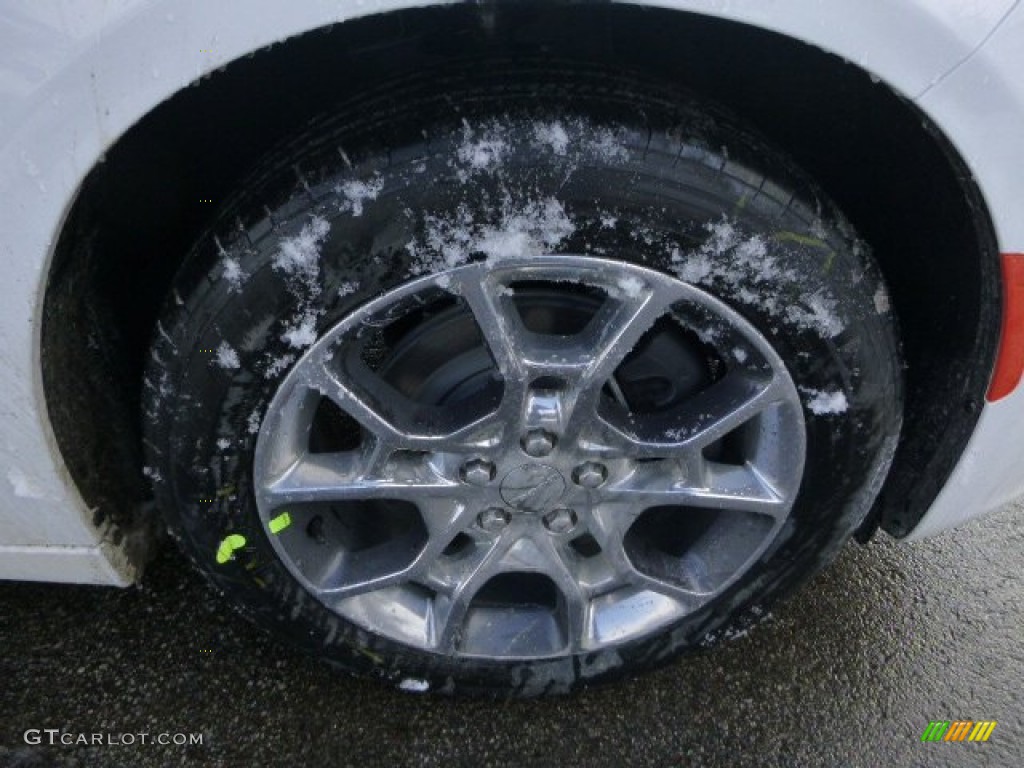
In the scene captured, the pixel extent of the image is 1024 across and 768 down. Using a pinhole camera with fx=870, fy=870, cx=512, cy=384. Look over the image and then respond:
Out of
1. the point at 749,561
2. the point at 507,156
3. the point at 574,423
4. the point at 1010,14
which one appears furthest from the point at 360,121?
the point at 749,561

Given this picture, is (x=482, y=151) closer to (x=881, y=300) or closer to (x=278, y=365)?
(x=278, y=365)

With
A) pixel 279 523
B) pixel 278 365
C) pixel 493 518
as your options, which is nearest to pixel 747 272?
pixel 493 518

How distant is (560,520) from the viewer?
1530 millimetres

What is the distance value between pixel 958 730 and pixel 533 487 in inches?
41.9

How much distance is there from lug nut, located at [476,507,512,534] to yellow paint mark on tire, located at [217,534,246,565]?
0.40m

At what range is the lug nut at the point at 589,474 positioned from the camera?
145 cm

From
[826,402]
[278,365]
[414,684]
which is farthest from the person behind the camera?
[414,684]

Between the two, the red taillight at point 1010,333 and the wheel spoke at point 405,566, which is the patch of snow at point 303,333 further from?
the red taillight at point 1010,333

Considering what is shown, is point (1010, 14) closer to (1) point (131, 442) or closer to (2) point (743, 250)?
(2) point (743, 250)

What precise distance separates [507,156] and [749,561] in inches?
34.1

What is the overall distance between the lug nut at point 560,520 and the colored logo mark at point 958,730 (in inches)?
34.9

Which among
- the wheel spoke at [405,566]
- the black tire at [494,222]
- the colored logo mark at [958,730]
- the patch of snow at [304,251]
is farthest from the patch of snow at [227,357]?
the colored logo mark at [958,730]


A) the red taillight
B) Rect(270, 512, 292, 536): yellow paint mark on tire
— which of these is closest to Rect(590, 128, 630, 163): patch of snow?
the red taillight

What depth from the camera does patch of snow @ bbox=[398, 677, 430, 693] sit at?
Answer: 1695 millimetres
